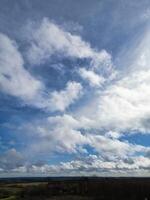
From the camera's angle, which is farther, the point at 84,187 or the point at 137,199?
the point at 84,187

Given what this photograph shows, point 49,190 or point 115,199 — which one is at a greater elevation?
point 49,190

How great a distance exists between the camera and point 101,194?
10488 cm

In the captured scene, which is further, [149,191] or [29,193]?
[29,193]

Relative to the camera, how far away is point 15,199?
83.5 metres

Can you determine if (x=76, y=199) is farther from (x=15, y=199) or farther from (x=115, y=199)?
(x=15, y=199)

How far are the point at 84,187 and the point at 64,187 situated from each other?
43.3ft

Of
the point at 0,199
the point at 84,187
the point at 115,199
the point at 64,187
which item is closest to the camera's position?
the point at 0,199

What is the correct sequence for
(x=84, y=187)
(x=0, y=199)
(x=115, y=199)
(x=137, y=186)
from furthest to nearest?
(x=84, y=187) < (x=137, y=186) < (x=115, y=199) < (x=0, y=199)

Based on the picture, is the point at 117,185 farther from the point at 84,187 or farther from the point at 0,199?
the point at 0,199

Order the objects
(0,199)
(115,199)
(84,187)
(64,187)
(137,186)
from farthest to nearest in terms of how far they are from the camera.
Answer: (64,187) → (84,187) → (137,186) → (115,199) → (0,199)

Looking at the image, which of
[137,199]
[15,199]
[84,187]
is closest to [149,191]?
[137,199]

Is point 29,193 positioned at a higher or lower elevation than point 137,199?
higher

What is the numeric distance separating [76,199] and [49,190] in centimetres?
2986

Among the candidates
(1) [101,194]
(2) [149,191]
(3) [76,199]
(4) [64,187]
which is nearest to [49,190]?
(4) [64,187]
